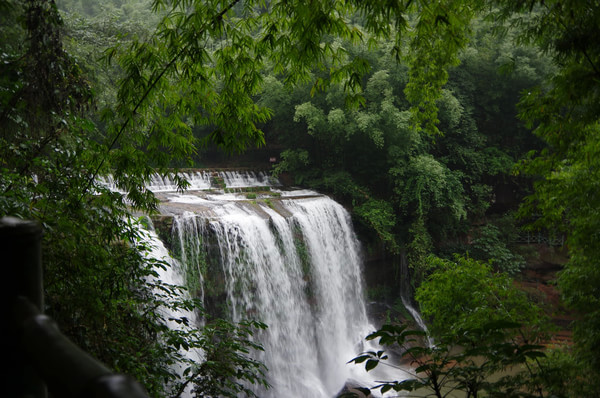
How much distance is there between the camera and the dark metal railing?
0.60 m

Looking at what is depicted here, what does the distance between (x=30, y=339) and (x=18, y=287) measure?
170 mm

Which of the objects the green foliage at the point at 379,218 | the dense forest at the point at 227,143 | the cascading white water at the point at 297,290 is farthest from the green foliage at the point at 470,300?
the green foliage at the point at 379,218

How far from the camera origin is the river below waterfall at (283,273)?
8.98 m

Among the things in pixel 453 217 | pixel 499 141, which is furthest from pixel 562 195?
pixel 499 141

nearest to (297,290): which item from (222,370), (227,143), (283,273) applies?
(283,273)

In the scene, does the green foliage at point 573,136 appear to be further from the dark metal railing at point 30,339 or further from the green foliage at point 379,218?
the green foliage at point 379,218

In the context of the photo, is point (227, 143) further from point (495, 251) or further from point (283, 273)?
point (495, 251)

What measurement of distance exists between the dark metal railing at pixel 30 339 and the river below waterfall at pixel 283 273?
7.81 m

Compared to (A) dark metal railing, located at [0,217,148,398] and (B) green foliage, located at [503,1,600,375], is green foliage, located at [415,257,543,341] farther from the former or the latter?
(A) dark metal railing, located at [0,217,148,398]

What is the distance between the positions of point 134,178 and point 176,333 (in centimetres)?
128

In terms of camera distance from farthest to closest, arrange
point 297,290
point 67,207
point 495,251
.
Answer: point 495,251 → point 297,290 → point 67,207

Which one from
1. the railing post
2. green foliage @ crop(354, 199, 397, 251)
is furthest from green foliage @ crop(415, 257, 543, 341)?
green foliage @ crop(354, 199, 397, 251)

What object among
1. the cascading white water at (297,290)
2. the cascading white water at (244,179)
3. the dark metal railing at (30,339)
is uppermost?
the cascading white water at (244,179)

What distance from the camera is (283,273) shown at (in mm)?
10148
